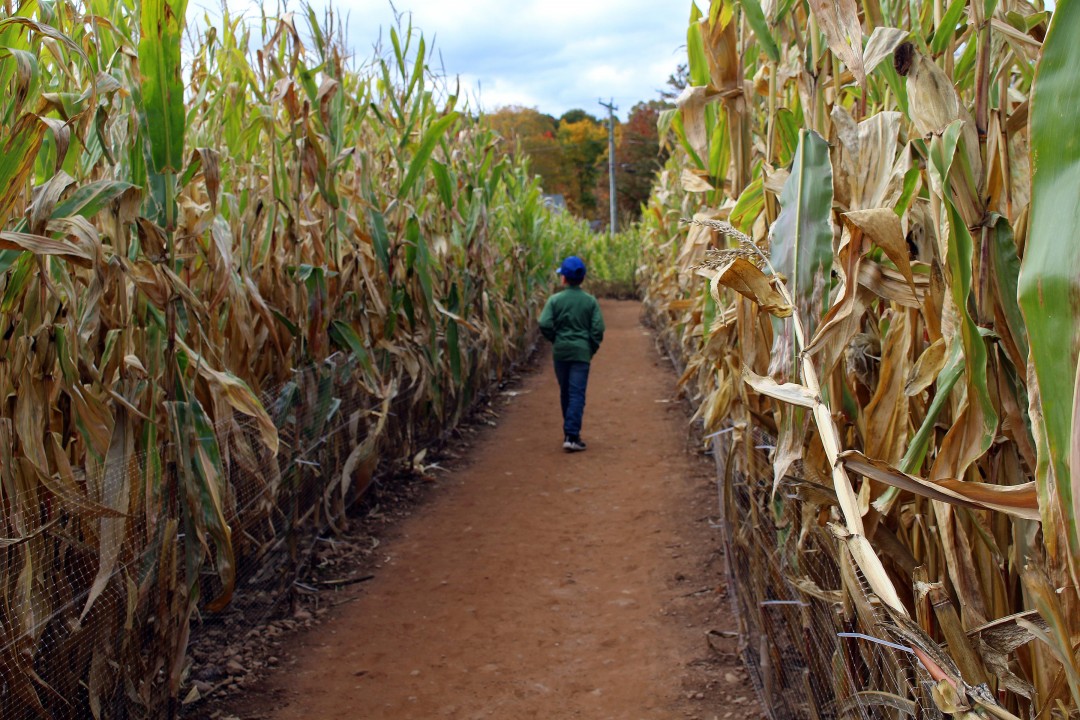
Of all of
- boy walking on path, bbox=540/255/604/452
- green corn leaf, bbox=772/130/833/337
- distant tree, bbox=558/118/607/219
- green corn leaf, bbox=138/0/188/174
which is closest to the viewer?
green corn leaf, bbox=772/130/833/337

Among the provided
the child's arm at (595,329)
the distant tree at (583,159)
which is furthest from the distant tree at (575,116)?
the child's arm at (595,329)

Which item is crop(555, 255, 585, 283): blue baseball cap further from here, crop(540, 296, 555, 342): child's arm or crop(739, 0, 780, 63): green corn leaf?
crop(739, 0, 780, 63): green corn leaf

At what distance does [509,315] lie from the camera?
Result: 28.1 feet

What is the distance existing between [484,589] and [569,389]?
312cm

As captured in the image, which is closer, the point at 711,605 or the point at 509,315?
the point at 711,605

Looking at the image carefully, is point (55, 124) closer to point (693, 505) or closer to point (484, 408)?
point (693, 505)

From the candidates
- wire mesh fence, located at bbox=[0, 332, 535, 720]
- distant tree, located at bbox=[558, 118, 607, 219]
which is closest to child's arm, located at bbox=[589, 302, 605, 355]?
wire mesh fence, located at bbox=[0, 332, 535, 720]

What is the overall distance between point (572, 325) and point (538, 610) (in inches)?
141

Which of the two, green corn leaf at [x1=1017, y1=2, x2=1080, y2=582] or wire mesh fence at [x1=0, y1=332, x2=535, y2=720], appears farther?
wire mesh fence at [x1=0, y1=332, x2=535, y2=720]

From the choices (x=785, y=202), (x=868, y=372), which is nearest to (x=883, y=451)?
(x=868, y=372)

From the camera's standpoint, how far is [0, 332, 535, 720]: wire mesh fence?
208 centimetres

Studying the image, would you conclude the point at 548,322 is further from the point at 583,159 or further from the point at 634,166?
the point at 583,159

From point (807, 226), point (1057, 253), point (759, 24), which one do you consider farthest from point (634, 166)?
point (1057, 253)

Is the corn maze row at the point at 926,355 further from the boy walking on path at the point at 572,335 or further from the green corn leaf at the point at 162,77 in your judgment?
the boy walking on path at the point at 572,335
